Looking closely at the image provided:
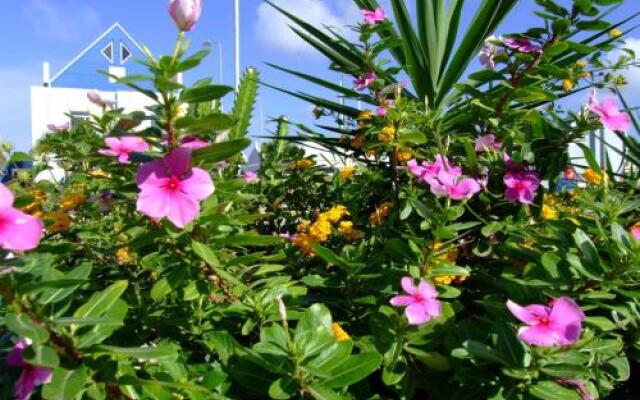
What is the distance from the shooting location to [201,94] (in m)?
0.99

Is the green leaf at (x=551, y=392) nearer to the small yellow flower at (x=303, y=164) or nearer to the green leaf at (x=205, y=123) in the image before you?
the green leaf at (x=205, y=123)

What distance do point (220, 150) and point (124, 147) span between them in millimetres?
224

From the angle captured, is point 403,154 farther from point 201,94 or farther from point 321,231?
point 201,94

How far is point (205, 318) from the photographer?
1.33 metres

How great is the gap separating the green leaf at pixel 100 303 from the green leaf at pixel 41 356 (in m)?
0.13

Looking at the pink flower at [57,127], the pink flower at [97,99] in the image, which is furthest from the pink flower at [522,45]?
the pink flower at [57,127]

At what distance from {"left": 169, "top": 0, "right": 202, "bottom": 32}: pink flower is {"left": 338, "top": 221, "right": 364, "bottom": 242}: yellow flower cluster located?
85 cm

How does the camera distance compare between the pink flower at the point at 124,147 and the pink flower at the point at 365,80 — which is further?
the pink flower at the point at 365,80

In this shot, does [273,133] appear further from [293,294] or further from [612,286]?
[612,286]

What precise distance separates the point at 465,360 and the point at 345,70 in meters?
1.42

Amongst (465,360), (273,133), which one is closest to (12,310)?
(465,360)

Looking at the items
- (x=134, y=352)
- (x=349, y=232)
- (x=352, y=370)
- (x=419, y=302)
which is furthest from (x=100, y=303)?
(x=349, y=232)

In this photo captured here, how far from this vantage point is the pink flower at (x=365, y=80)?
6.97 feet

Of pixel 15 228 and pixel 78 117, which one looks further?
pixel 78 117
